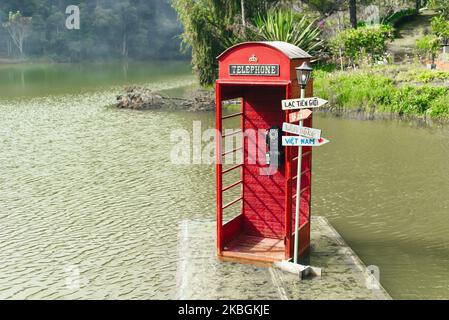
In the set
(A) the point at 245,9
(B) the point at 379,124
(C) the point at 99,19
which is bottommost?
(B) the point at 379,124

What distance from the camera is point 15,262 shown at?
1150cm

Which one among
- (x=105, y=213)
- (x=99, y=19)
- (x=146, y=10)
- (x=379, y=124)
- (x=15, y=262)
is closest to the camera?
(x=15, y=262)

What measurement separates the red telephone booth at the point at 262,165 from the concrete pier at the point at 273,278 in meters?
0.38

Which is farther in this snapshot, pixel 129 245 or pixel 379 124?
pixel 379 124

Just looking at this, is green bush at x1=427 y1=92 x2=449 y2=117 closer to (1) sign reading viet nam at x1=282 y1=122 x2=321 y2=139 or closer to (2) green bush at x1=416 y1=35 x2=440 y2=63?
(2) green bush at x1=416 y1=35 x2=440 y2=63

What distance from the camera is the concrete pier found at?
30.9ft

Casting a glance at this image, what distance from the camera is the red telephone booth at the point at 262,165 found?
10109 mm

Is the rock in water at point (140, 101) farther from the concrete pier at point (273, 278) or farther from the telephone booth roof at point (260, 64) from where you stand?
the telephone booth roof at point (260, 64)

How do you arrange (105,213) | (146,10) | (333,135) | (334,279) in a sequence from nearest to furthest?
(334,279), (105,213), (333,135), (146,10)

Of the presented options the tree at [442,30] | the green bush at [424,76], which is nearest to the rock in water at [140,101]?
the green bush at [424,76]

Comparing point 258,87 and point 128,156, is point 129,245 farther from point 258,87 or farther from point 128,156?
point 128,156

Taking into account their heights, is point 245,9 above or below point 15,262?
above
